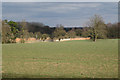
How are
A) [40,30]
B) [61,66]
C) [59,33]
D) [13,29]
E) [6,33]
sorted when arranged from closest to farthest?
[61,66], [6,33], [13,29], [40,30], [59,33]

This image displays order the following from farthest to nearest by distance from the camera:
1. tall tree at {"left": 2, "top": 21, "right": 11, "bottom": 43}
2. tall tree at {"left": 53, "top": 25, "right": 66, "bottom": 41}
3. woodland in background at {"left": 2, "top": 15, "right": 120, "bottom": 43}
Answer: tall tree at {"left": 53, "top": 25, "right": 66, "bottom": 41}, woodland in background at {"left": 2, "top": 15, "right": 120, "bottom": 43}, tall tree at {"left": 2, "top": 21, "right": 11, "bottom": 43}

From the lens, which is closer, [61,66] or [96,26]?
[61,66]

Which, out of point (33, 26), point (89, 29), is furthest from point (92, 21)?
point (33, 26)

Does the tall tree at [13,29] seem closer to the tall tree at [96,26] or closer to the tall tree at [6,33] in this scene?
the tall tree at [6,33]

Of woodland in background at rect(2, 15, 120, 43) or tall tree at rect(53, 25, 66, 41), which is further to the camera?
tall tree at rect(53, 25, 66, 41)

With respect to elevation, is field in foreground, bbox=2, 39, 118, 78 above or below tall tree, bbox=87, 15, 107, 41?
below

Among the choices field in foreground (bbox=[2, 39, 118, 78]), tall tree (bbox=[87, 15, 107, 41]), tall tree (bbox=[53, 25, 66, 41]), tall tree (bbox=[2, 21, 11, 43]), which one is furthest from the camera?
tall tree (bbox=[53, 25, 66, 41])

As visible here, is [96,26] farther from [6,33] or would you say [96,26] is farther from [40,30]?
[40,30]

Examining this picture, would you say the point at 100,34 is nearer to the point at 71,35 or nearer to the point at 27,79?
the point at 71,35

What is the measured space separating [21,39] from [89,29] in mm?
19105

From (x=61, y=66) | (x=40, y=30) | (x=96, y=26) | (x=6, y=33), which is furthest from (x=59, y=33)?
(x=61, y=66)

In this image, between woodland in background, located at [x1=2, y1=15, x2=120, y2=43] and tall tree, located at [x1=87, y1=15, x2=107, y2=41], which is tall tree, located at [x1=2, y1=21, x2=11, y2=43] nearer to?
woodland in background, located at [x1=2, y1=15, x2=120, y2=43]

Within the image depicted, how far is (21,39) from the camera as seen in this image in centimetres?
5378

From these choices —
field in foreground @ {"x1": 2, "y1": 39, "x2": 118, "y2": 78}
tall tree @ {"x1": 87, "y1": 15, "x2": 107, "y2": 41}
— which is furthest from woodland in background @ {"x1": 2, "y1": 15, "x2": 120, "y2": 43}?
field in foreground @ {"x1": 2, "y1": 39, "x2": 118, "y2": 78}
